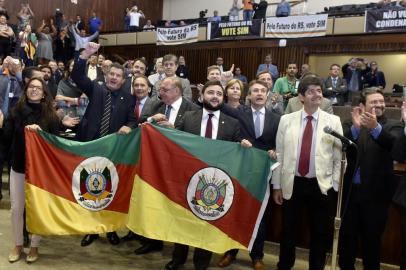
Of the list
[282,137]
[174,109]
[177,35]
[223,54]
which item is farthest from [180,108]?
[223,54]

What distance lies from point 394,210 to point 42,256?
305cm

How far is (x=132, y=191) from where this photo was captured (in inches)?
135

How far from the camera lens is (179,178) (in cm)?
335

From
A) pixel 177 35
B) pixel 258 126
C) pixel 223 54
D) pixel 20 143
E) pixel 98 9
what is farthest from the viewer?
pixel 98 9

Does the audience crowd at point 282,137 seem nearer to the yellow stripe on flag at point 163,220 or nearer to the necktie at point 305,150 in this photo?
the necktie at point 305,150

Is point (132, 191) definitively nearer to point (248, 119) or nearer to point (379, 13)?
point (248, 119)

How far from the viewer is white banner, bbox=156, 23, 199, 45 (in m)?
13.6

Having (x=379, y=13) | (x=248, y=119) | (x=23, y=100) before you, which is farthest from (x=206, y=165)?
(x=379, y=13)

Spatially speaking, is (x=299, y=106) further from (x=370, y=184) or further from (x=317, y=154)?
(x=370, y=184)

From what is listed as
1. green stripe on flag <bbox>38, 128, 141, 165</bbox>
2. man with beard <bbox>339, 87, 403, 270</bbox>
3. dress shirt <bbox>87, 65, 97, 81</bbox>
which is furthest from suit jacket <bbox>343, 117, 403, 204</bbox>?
dress shirt <bbox>87, 65, 97, 81</bbox>

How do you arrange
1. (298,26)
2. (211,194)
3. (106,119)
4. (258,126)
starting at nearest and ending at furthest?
1. (211,194)
2. (258,126)
3. (106,119)
4. (298,26)

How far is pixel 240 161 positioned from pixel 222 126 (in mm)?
313

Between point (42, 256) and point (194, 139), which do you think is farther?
point (42, 256)

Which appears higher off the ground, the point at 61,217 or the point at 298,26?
the point at 298,26
